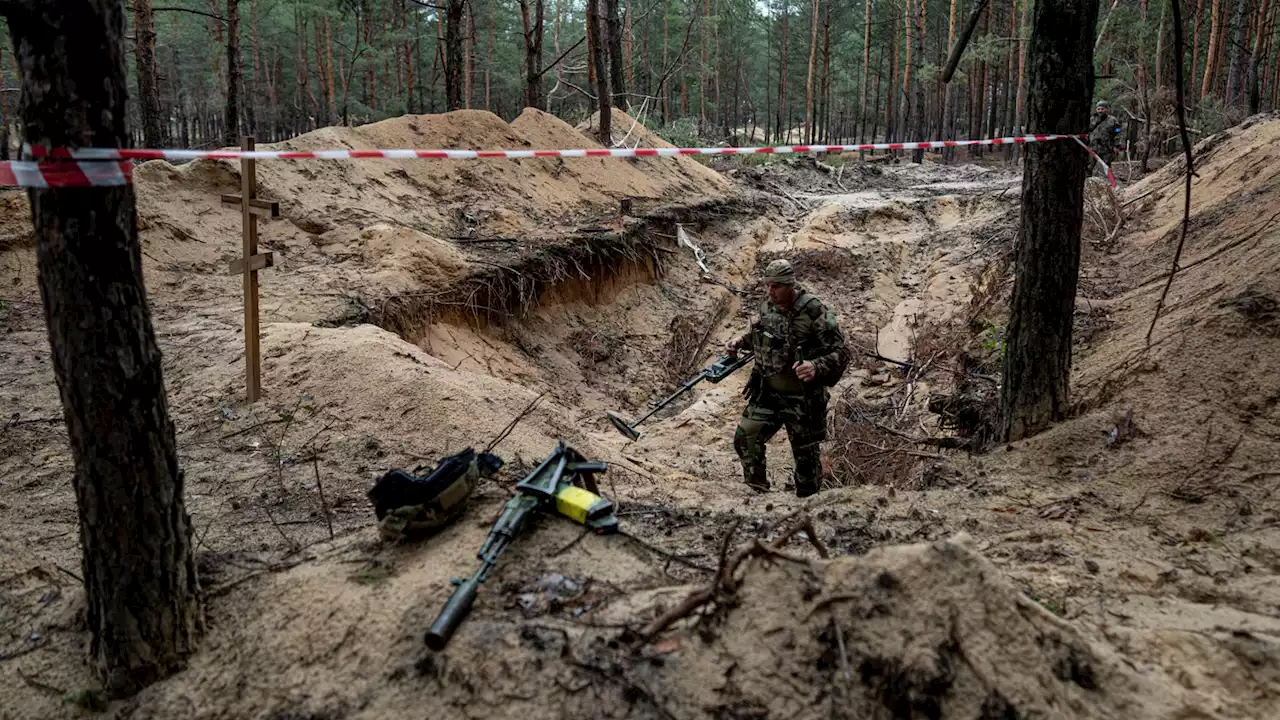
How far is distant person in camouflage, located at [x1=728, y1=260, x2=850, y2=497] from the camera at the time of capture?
5.49 meters

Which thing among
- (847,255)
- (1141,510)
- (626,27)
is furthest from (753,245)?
(626,27)

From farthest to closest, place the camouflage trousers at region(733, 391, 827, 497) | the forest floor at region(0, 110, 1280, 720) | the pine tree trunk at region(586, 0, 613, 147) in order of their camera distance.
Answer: the pine tree trunk at region(586, 0, 613, 147)
the camouflage trousers at region(733, 391, 827, 497)
the forest floor at region(0, 110, 1280, 720)

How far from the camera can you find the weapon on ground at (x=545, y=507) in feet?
8.87

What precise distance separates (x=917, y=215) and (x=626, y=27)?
1022 inches

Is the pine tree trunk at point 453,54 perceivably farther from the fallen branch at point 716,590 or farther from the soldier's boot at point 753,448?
the fallen branch at point 716,590

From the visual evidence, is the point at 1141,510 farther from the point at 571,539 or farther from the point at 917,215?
the point at 917,215

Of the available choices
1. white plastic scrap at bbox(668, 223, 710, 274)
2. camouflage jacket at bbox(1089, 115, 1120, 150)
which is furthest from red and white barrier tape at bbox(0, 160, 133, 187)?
camouflage jacket at bbox(1089, 115, 1120, 150)

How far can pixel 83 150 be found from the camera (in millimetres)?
2387

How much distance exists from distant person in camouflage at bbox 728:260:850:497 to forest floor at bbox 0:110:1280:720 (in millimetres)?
563

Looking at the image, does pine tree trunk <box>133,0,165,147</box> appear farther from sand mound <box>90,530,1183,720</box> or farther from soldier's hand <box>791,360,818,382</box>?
sand mound <box>90,530,1183,720</box>

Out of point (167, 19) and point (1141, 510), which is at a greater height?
point (167, 19)

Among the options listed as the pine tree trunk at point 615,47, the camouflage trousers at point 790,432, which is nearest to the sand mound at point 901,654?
the camouflage trousers at point 790,432

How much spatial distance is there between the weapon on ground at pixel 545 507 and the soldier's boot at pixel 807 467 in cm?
260

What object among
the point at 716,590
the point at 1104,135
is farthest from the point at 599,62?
the point at 716,590
